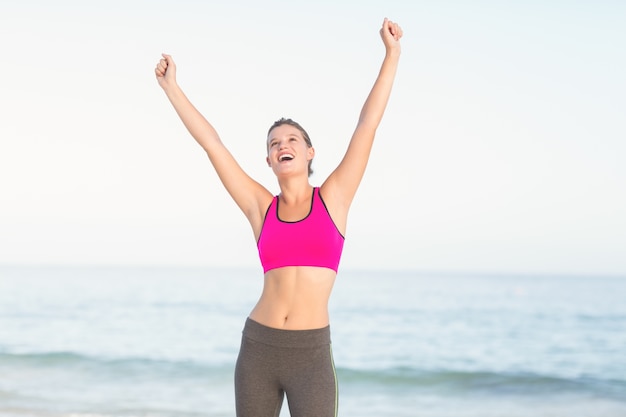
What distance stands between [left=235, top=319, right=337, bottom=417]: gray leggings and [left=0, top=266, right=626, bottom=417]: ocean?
583 cm

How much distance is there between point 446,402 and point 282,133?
919cm

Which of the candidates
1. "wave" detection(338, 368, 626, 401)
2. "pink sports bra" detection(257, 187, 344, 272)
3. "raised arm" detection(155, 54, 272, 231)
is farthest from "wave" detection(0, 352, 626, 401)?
"pink sports bra" detection(257, 187, 344, 272)

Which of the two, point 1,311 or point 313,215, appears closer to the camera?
point 313,215

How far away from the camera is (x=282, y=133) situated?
3686 mm

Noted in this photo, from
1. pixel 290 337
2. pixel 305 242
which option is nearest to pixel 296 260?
pixel 305 242

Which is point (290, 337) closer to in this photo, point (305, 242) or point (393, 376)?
A: point (305, 242)

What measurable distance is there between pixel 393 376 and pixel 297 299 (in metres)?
10.9

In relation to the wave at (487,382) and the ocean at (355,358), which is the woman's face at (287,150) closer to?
the ocean at (355,358)

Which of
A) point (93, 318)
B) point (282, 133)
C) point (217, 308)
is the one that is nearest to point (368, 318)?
point (217, 308)

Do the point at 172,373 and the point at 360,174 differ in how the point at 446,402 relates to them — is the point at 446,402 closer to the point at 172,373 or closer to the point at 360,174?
the point at 172,373

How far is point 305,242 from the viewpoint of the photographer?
3445 mm

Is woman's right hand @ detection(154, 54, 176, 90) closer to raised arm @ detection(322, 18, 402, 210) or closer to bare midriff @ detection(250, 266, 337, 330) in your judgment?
raised arm @ detection(322, 18, 402, 210)

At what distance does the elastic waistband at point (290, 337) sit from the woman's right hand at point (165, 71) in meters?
1.18

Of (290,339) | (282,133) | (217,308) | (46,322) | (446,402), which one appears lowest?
(290,339)
